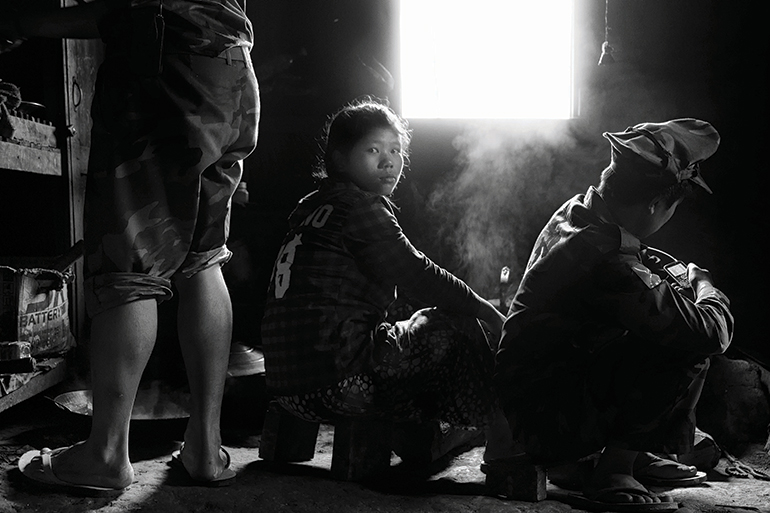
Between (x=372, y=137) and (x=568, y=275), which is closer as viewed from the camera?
(x=568, y=275)

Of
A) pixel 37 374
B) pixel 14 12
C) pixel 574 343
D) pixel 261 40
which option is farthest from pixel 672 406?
pixel 261 40

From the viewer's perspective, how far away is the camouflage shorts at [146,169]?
187cm

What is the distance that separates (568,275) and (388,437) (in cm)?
78

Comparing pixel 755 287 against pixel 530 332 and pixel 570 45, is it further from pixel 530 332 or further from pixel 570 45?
pixel 530 332

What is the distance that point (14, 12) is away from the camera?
191 cm

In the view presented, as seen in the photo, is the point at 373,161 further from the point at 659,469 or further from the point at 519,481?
the point at 659,469

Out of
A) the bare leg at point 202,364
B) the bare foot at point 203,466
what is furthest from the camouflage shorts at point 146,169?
the bare foot at point 203,466

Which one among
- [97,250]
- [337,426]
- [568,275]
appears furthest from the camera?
[337,426]

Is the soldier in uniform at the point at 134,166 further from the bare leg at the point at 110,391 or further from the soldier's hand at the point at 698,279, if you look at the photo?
the soldier's hand at the point at 698,279

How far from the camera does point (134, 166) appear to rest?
188 cm

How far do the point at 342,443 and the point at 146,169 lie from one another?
1.03 meters

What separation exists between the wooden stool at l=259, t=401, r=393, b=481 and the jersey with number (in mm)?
186

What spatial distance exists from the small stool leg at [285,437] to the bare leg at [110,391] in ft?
2.08

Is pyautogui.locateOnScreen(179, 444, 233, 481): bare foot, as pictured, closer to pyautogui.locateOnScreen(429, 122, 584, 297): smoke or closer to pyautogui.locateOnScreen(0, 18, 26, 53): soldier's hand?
pyautogui.locateOnScreen(0, 18, 26, 53): soldier's hand
